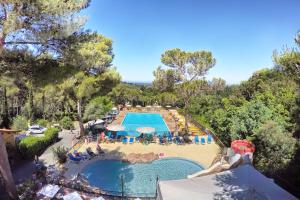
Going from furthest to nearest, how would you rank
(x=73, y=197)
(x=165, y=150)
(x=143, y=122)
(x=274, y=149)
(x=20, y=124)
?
(x=143, y=122) < (x=20, y=124) < (x=165, y=150) < (x=274, y=149) < (x=73, y=197)

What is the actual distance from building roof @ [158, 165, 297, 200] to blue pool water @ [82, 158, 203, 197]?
15.6 ft

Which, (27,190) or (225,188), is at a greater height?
(225,188)

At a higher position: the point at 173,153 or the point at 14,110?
the point at 14,110

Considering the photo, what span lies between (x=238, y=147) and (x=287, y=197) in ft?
19.8

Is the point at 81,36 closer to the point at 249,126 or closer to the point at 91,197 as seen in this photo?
the point at 91,197

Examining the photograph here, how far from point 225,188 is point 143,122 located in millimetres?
25846

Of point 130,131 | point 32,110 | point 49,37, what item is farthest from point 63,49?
point 32,110

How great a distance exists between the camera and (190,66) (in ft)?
71.5

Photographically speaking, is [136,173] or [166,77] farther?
[166,77]

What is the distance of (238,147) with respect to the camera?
12.0m

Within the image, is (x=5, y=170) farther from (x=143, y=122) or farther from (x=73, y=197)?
(x=143, y=122)

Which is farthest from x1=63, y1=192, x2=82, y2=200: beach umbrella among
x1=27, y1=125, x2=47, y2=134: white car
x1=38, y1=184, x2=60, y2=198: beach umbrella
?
x1=27, y1=125, x2=47, y2=134: white car

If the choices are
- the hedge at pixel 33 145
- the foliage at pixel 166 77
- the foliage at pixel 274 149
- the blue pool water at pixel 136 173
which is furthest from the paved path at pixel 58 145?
the foliage at pixel 274 149

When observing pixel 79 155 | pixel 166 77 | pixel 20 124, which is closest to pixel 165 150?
pixel 79 155
